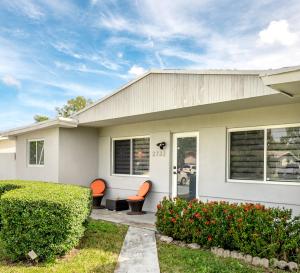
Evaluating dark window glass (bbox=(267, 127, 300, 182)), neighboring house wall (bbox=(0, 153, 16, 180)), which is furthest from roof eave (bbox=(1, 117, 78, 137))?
dark window glass (bbox=(267, 127, 300, 182))

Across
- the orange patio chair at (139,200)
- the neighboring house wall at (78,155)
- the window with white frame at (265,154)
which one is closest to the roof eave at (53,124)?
the neighboring house wall at (78,155)

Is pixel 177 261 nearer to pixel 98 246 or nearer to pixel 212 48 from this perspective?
pixel 98 246

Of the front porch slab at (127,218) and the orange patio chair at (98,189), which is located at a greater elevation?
the orange patio chair at (98,189)

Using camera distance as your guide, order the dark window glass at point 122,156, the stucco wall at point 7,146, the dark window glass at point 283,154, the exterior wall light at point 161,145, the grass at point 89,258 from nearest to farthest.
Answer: the grass at point 89,258
the dark window glass at point 283,154
the exterior wall light at point 161,145
the dark window glass at point 122,156
the stucco wall at point 7,146

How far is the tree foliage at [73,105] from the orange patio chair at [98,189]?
2024 centimetres

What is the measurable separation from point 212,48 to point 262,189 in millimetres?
6794

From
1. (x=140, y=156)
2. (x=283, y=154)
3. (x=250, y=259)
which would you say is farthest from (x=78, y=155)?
(x=250, y=259)

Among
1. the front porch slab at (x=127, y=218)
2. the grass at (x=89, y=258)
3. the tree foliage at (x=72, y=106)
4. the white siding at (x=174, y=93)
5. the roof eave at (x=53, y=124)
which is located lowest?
the front porch slab at (x=127, y=218)

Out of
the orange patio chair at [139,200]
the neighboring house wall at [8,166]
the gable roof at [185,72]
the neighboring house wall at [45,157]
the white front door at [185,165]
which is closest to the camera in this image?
the gable roof at [185,72]

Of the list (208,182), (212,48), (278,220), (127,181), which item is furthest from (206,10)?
(278,220)

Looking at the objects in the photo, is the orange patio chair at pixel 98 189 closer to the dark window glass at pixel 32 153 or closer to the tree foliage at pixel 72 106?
the dark window glass at pixel 32 153

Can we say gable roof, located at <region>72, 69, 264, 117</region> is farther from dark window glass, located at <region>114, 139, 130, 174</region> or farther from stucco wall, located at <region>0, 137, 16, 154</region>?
stucco wall, located at <region>0, 137, 16, 154</region>

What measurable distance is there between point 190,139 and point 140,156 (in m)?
2.23

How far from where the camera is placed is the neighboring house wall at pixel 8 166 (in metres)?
14.5
